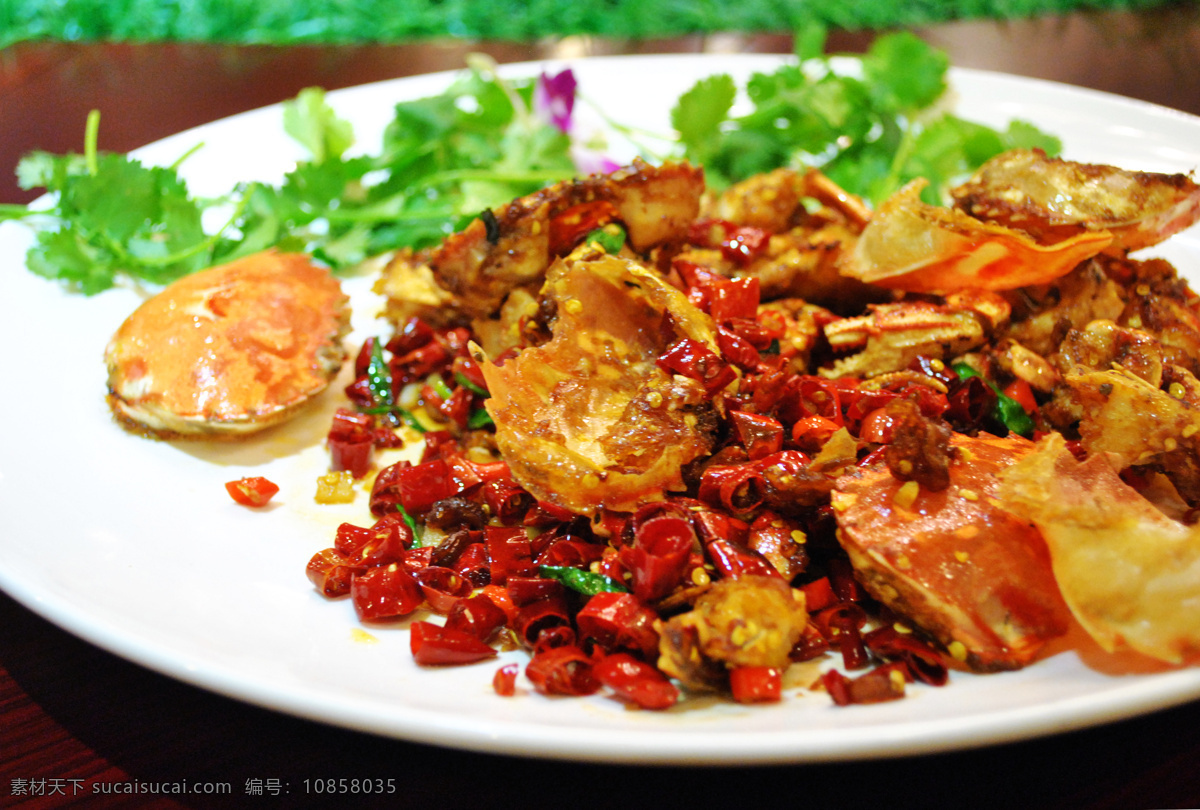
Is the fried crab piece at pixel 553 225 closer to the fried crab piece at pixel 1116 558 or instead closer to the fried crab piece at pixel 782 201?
the fried crab piece at pixel 782 201

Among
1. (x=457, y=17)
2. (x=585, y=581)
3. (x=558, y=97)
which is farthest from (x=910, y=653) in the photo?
(x=457, y=17)

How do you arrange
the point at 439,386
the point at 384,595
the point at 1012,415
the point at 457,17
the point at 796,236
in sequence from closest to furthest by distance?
the point at 384,595
the point at 1012,415
the point at 439,386
the point at 796,236
the point at 457,17

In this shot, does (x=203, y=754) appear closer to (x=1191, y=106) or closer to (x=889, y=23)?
(x=1191, y=106)

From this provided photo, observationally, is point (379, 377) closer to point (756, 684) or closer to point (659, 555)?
point (659, 555)

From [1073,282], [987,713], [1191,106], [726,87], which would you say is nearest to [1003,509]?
[987,713]

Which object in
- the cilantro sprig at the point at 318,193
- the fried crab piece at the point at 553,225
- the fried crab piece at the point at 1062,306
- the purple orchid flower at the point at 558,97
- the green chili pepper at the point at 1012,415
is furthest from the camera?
the purple orchid flower at the point at 558,97

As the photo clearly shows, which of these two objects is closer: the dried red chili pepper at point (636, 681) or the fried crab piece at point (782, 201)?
the dried red chili pepper at point (636, 681)

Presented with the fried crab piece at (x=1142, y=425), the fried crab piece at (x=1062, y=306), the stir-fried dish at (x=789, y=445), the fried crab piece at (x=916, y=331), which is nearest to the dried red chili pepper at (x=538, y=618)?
→ the stir-fried dish at (x=789, y=445)
